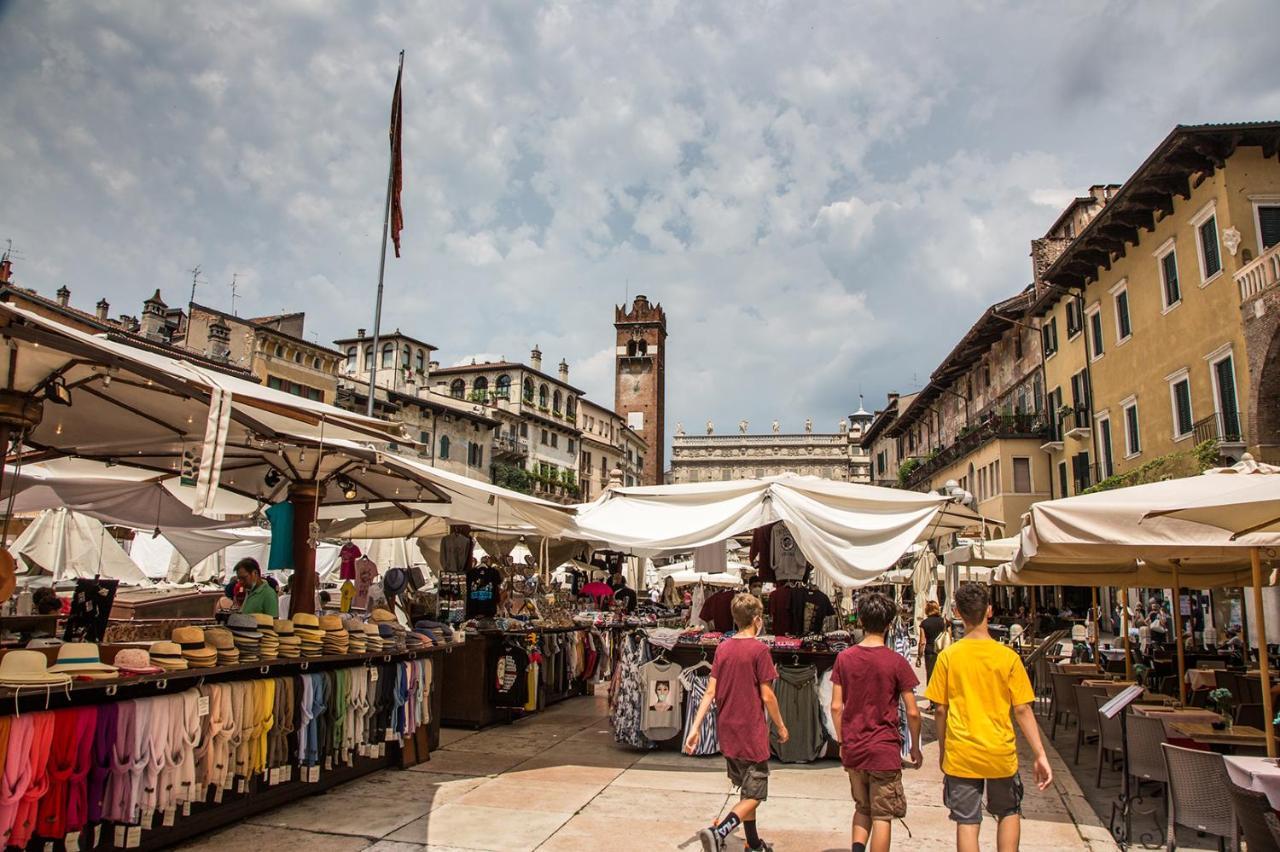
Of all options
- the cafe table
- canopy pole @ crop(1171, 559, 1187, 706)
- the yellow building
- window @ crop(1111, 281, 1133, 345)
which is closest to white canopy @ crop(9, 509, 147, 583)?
the cafe table

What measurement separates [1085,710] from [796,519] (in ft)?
12.9

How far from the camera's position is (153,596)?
49.3 ft

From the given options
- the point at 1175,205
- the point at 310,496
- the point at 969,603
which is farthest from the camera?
the point at 1175,205

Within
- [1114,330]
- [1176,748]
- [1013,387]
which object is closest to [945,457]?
[1013,387]

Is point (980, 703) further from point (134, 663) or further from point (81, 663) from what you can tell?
point (81, 663)

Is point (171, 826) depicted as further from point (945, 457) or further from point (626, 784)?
point (945, 457)

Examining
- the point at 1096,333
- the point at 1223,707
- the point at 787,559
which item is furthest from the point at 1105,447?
the point at 1223,707

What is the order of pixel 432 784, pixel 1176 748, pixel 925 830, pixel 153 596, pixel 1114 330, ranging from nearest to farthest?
pixel 1176 748, pixel 925 830, pixel 432 784, pixel 153 596, pixel 1114 330

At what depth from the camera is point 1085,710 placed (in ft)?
29.8

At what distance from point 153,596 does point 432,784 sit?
1021cm

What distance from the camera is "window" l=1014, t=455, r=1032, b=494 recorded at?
98.6 ft

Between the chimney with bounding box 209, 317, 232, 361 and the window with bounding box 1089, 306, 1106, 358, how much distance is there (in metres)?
32.3

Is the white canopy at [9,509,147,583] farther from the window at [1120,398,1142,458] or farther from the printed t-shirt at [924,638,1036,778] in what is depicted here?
the window at [1120,398,1142,458]

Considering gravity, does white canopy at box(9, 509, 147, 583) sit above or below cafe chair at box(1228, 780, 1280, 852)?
above
